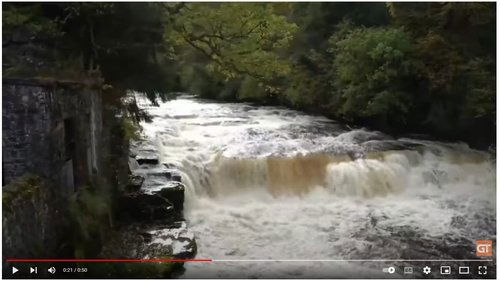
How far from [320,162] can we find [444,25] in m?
3.20

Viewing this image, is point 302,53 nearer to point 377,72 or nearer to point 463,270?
point 377,72

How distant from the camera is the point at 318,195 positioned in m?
7.41

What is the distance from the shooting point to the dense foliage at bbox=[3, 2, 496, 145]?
4.98 metres

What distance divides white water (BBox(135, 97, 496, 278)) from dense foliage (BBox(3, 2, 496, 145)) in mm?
758

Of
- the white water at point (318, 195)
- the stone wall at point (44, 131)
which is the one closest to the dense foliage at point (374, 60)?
the white water at point (318, 195)

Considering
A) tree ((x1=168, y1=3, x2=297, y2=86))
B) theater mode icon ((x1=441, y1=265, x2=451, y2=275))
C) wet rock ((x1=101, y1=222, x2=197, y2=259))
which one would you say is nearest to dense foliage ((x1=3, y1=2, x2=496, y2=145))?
tree ((x1=168, y1=3, x2=297, y2=86))

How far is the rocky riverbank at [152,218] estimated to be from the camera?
5.23 m

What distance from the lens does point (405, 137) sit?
9.51m

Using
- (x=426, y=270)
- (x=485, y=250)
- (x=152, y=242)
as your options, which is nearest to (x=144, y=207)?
(x=152, y=242)

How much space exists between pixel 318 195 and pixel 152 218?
2.41 metres

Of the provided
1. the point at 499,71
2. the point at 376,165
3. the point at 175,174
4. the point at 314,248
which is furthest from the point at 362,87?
the point at 499,71

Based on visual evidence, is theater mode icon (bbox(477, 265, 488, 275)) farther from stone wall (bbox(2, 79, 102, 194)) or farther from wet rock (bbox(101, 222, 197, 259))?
stone wall (bbox(2, 79, 102, 194))

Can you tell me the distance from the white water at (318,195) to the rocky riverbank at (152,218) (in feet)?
0.69
